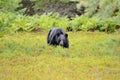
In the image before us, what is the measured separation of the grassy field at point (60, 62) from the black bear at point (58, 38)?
1.14 ft

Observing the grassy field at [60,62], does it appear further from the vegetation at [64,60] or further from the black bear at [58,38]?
the black bear at [58,38]

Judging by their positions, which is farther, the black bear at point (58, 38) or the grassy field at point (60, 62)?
the black bear at point (58, 38)

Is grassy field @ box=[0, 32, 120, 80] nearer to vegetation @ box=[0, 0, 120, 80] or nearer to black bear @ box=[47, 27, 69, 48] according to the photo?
vegetation @ box=[0, 0, 120, 80]

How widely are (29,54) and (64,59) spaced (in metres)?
1.65

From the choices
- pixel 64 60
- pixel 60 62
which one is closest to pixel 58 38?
pixel 64 60

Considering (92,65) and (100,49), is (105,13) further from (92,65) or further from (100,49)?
(92,65)

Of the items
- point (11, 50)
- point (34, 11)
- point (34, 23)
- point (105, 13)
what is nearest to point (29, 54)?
point (11, 50)

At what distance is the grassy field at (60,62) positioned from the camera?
11070 mm

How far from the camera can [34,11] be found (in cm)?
4309

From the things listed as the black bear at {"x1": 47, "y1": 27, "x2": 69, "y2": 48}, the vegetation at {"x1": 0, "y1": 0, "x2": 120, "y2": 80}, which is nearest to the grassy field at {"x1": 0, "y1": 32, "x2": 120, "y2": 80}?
the vegetation at {"x1": 0, "y1": 0, "x2": 120, "y2": 80}

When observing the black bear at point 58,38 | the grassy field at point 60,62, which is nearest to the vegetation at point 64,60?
the grassy field at point 60,62

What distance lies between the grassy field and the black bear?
346 mm

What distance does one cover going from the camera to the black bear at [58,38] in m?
16.9

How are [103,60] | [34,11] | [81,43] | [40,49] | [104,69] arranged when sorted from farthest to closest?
[34,11]
[81,43]
[40,49]
[103,60]
[104,69]
